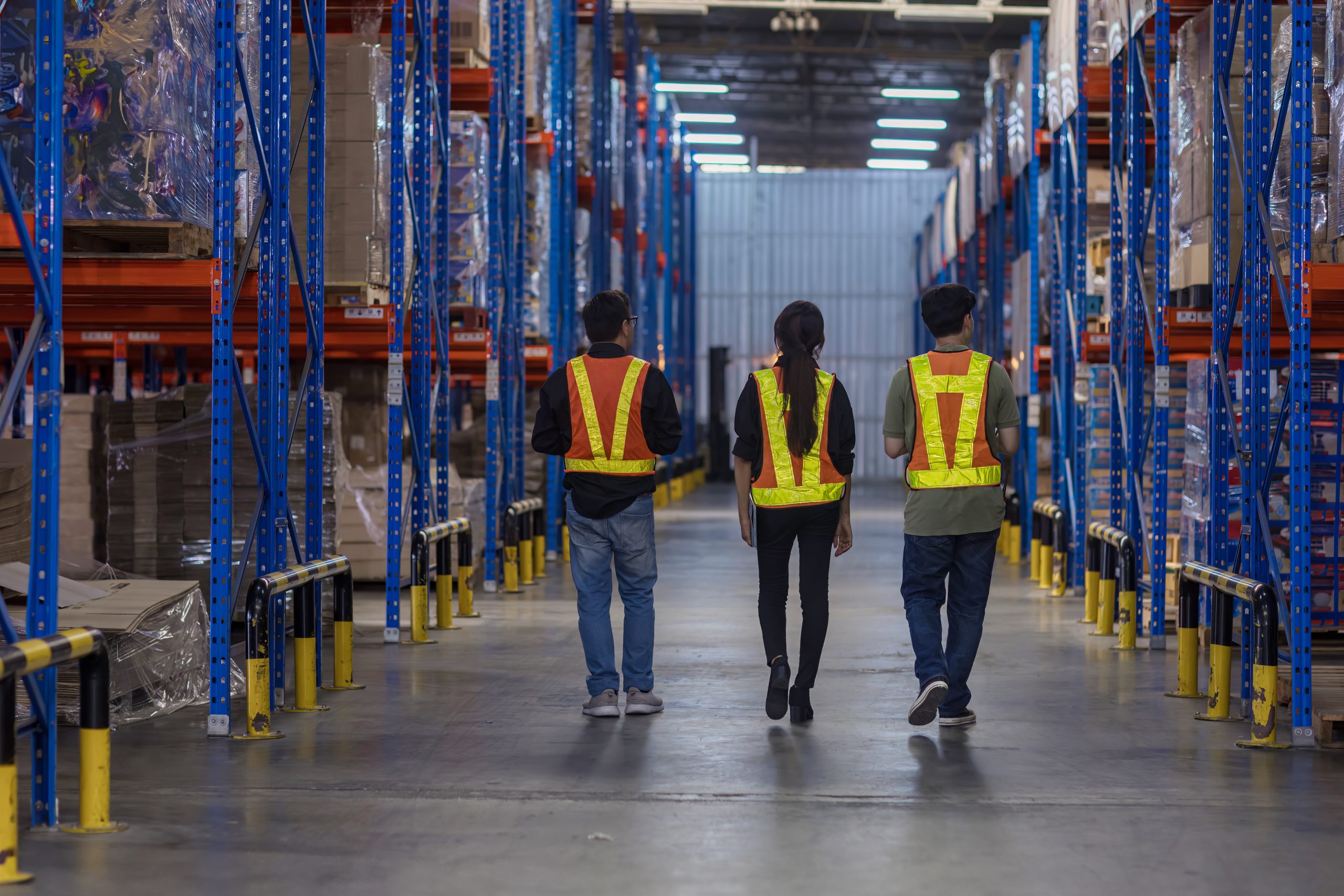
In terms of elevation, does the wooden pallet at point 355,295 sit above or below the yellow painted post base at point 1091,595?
above

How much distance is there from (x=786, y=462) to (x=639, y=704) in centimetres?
119

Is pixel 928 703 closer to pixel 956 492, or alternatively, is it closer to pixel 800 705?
pixel 800 705

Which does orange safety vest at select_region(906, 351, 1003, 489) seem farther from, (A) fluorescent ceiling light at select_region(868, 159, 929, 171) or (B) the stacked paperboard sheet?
(A) fluorescent ceiling light at select_region(868, 159, 929, 171)

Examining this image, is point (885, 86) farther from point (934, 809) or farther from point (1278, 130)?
point (934, 809)

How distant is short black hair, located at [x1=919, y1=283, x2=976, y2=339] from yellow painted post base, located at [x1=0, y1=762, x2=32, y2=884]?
345 centimetres

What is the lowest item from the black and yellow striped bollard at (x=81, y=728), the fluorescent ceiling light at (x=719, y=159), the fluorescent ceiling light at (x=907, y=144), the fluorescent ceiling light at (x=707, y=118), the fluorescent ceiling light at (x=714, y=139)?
the black and yellow striped bollard at (x=81, y=728)

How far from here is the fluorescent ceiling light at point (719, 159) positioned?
117 ft

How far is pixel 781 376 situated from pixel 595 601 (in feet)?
3.83

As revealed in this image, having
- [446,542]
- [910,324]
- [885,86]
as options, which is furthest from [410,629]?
[910,324]

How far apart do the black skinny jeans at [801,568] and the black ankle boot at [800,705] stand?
7cm

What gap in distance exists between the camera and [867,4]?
915 inches

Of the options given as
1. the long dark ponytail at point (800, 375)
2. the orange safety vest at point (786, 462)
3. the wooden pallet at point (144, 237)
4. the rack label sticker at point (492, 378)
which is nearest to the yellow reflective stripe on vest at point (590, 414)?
the orange safety vest at point (786, 462)

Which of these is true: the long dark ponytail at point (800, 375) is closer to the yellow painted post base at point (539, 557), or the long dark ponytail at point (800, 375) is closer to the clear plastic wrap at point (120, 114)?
the clear plastic wrap at point (120, 114)

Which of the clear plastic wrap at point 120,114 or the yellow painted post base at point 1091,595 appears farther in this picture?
the yellow painted post base at point 1091,595
